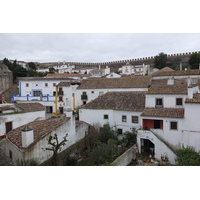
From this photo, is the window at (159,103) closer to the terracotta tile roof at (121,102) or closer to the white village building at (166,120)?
the white village building at (166,120)

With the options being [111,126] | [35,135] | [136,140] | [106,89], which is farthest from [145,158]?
[106,89]

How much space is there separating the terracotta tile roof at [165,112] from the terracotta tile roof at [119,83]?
33.5 feet

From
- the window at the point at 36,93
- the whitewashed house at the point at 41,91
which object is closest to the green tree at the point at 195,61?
the whitewashed house at the point at 41,91

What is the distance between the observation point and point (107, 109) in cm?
1672

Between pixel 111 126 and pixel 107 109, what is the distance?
4.93 ft

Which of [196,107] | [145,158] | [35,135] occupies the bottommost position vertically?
[145,158]

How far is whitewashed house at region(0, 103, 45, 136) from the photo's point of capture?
13.2 meters

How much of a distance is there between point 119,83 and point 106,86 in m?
1.81

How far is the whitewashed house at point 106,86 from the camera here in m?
24.2

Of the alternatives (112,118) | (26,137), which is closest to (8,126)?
(26,137)

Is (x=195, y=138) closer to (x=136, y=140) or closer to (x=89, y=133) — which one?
(x=136, y=140)

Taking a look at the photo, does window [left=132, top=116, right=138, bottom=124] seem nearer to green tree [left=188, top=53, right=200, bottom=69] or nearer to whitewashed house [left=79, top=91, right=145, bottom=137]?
whitewashed house [left=79, top=91, right=145, bottom=137]

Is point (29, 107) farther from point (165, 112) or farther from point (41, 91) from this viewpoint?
point (41, 91)

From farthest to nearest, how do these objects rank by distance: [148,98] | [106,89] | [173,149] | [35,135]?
[106,89], [148,98], [173,149], [35,135]
